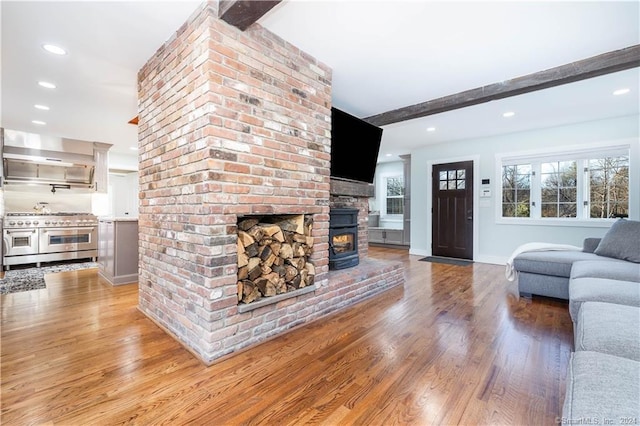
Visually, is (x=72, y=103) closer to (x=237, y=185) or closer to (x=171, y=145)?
(x=171, y=145)

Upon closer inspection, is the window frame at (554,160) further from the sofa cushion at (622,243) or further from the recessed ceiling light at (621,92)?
the sofa cushion at (622,243)

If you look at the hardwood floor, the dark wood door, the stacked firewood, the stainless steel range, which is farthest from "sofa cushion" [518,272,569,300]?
the stainless steel range

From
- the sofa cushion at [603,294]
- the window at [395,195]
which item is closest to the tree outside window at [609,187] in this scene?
the sofa cushion at [603,294]

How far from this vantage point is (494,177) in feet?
17.2

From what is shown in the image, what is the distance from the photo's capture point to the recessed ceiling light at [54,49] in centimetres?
237

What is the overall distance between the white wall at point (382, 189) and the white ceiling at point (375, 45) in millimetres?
4169

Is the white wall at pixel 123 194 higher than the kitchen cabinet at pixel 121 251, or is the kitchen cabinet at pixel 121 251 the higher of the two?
the white wall at pixel 123 194

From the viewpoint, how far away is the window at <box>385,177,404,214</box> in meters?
8.01

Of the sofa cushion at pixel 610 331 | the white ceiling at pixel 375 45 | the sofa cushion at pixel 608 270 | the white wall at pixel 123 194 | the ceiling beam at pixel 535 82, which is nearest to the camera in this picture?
the sofa cushion at pixel 610 331

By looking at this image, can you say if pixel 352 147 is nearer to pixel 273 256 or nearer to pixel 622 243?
pixel 273 256

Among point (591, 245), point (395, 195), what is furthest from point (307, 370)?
point (395, 195)

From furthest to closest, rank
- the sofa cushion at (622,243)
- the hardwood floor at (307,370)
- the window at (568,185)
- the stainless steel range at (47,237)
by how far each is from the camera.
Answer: the stainless steel range at (47,237)
the window at (568,185)
the sofa cushion at (622,243)
the hardwood floor at (307,370)

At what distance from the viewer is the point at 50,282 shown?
3.75 metres

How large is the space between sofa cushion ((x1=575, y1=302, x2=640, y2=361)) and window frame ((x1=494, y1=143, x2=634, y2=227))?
3812 millimetres
